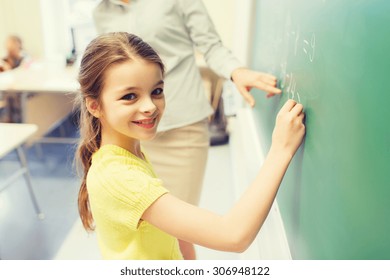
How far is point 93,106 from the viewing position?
67 cm

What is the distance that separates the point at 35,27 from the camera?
2355 mm

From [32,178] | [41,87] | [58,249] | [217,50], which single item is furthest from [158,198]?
[32,178]

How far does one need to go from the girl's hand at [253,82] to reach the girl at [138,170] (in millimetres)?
186

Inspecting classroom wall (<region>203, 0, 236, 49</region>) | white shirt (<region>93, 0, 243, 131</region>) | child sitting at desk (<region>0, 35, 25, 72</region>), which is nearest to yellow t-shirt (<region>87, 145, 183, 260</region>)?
white shirt (<region>93, 0, 243, 131</region>)

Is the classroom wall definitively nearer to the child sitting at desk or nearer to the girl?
Answer: the child sitting at desk

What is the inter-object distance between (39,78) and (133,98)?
197 cm

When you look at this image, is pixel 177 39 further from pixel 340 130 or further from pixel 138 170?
pixel 340 130

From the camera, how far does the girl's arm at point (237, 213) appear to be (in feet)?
1.84

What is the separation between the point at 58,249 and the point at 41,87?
0.93 metres

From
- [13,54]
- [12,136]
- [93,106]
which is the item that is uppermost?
[93,106]

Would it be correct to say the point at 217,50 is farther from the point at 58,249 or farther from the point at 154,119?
the point at 58,249

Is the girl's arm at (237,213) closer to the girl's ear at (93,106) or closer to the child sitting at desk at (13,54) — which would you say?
the girl's ear at (93,106)

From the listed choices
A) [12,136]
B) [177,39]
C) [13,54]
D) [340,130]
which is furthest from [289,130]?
[13,54]

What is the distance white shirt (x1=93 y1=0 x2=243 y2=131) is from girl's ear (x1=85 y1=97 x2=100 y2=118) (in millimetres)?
376
